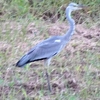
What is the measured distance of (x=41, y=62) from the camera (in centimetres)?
716

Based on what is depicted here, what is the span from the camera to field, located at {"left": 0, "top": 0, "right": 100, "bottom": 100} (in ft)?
20.7

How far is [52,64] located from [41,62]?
0.16m

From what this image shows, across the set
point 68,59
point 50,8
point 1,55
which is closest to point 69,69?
point 68,59

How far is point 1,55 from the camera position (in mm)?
7129

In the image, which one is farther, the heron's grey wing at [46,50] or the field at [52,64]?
the heron's grey wing at [46,50]

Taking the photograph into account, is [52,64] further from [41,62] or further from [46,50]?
[46,50]

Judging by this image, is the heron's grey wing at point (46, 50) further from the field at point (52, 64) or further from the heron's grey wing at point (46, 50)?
the field at point (52, 64)

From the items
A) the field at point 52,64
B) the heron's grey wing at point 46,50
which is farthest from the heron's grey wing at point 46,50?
the field at point 52,64

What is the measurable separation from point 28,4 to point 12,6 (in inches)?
10.7

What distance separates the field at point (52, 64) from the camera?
20.7ft

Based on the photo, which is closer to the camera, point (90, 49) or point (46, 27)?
point (90, 49)

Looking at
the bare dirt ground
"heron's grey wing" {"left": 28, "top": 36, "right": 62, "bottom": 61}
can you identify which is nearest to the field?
the bare dirt ground

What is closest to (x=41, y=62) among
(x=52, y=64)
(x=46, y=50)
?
(x=52, y=64)

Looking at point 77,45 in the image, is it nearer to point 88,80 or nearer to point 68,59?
point 68,59
